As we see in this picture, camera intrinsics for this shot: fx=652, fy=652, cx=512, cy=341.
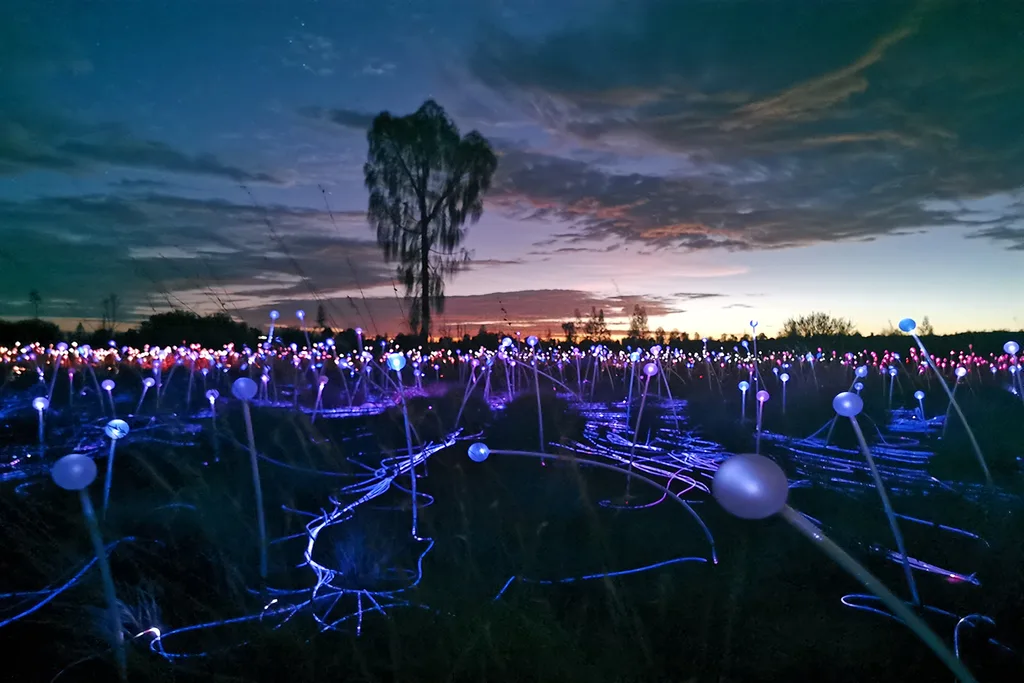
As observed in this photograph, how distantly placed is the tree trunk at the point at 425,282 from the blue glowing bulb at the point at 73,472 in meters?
23.4

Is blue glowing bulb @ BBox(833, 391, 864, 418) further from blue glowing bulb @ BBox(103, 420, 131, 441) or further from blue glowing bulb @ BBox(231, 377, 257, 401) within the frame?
blue glowing bulb @ BBox(103, 420, 131, 441)

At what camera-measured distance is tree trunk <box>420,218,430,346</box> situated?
2673 cm

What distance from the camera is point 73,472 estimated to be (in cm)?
279

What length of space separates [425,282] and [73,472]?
24.5m

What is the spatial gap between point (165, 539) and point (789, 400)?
13.5 metres

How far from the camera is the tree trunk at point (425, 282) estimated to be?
2673cm

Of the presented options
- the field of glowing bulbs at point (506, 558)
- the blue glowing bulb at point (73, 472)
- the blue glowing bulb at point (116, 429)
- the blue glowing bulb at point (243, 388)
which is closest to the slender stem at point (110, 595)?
the field of glowing bulbs at point (506, 558)

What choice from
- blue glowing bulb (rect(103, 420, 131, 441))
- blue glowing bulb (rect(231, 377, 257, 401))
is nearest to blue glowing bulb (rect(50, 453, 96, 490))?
blue glowing bulb (rect(103, 420, 131, 441))

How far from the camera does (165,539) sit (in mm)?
5125

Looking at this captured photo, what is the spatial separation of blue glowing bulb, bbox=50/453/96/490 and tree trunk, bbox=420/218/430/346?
76.7 feet

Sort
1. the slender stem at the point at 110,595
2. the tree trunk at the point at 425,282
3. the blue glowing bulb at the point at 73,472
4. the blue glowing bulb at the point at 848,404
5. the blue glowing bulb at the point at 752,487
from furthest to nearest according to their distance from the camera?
the tree trunk at the point at 425,282 → the blue glowing bulb at the point at 848,404 → the slender stem at the point at 110,595 → the blue glowing bulb at the point at 73,472 → the blue glowing bulb at the point at 752,487

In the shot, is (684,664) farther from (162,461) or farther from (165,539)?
(162,461)

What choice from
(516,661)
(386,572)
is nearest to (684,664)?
(516,661)

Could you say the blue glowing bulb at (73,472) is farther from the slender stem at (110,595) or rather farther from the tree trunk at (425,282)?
the tree trunk at (425,282)
